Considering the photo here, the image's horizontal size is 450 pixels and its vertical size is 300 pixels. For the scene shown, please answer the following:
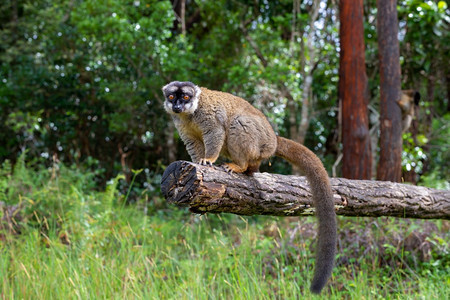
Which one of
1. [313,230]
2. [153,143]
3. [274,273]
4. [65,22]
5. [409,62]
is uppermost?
[65,22]

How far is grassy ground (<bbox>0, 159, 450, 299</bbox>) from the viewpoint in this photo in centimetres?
409

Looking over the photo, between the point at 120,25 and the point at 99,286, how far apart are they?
18.5 feet

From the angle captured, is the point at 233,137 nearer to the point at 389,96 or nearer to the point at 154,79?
the point at 389,96

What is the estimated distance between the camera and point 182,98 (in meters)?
4.11

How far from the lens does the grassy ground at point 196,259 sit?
161 inches

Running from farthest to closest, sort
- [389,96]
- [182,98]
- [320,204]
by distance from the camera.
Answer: [389,96]
[182,98]
[320,204]

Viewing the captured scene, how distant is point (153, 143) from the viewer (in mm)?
11797

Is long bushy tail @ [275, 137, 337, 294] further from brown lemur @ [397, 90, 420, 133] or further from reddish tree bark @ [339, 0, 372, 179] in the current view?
brown lemur @ [397, 90, 420, 133]

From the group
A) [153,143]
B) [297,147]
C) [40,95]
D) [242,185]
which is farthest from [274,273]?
[40,95]

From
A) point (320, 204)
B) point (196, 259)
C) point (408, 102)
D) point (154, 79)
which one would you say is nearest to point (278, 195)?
point (320, 204)

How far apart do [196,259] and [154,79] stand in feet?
16.5

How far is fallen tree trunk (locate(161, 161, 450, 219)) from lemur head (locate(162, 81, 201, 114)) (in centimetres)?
70

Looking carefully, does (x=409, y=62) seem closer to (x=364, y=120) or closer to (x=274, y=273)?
(x=364, y=120)

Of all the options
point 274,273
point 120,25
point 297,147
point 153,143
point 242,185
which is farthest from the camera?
point 153,143
